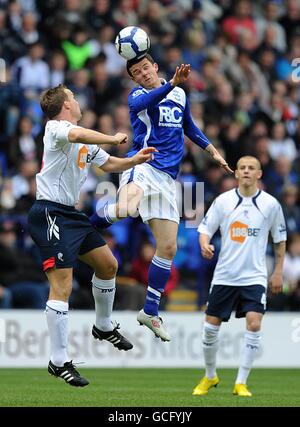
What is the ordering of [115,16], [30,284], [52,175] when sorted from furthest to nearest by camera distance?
[115,16], [30,284], [52,175]

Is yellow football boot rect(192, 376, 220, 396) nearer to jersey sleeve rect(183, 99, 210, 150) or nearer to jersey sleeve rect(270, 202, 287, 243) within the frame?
jersey sleeve rect(270, 202, 287, 243)

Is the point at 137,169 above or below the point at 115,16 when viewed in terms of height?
below

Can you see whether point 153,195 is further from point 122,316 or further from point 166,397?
point 122,316

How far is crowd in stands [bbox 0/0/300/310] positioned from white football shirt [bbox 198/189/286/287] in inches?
173

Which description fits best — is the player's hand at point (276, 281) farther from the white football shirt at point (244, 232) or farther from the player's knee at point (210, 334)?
the player's knee at point (210, 334)

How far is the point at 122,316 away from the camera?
18.3 m

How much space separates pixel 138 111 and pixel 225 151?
9.32m

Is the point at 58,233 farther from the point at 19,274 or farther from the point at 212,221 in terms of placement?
the point at 19,274

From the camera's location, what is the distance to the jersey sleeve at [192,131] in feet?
39.5

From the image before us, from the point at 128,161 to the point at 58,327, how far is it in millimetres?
1761

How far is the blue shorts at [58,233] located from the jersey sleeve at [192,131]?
158cm

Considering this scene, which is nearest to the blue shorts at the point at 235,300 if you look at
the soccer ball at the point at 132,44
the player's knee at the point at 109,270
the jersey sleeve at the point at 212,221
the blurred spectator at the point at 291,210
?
the jersey sleeve at the point at 212,221

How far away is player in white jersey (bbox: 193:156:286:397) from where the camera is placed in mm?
13469
